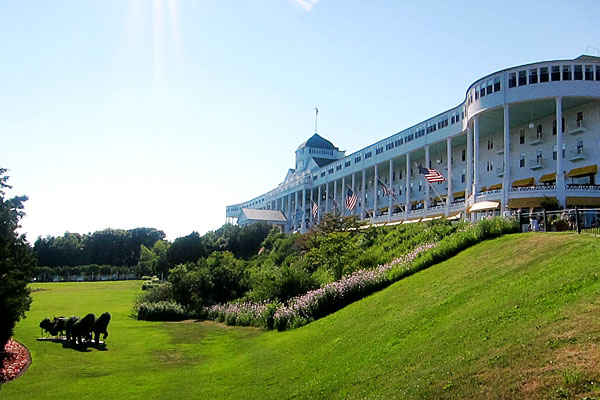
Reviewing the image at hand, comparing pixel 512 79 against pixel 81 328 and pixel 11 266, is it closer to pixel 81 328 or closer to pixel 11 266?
pixel 81 328

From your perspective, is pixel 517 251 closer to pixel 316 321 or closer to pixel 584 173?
pixel 316 321

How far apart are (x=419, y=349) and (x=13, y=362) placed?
13710 millimetres

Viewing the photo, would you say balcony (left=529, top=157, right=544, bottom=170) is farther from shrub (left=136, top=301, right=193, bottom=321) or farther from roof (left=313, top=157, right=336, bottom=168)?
roof (left=313, top=157, right=336, bottom=168)

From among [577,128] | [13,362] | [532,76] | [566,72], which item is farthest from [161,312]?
[577,128]

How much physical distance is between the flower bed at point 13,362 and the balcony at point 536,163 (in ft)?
136

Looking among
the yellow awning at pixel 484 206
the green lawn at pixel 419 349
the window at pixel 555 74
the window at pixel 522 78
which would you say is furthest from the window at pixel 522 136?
the green lawn at pixel 419 349

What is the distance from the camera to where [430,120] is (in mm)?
59500

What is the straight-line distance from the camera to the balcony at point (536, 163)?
45750mm

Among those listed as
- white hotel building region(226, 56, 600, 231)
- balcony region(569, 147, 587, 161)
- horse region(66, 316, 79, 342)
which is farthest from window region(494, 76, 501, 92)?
horse region(66, 316, 79, 342)

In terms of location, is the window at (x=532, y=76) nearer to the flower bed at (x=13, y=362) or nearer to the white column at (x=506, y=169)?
the white column at (x=506, y=169)

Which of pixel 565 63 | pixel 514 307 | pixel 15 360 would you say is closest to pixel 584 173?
pixel 565 63

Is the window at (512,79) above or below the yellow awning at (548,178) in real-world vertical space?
above

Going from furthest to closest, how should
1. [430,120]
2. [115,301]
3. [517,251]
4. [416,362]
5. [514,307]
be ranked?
[430,120] → [115,301] → [517,251] → [514,307] → [416,362]

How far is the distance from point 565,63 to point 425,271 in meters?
27.0
